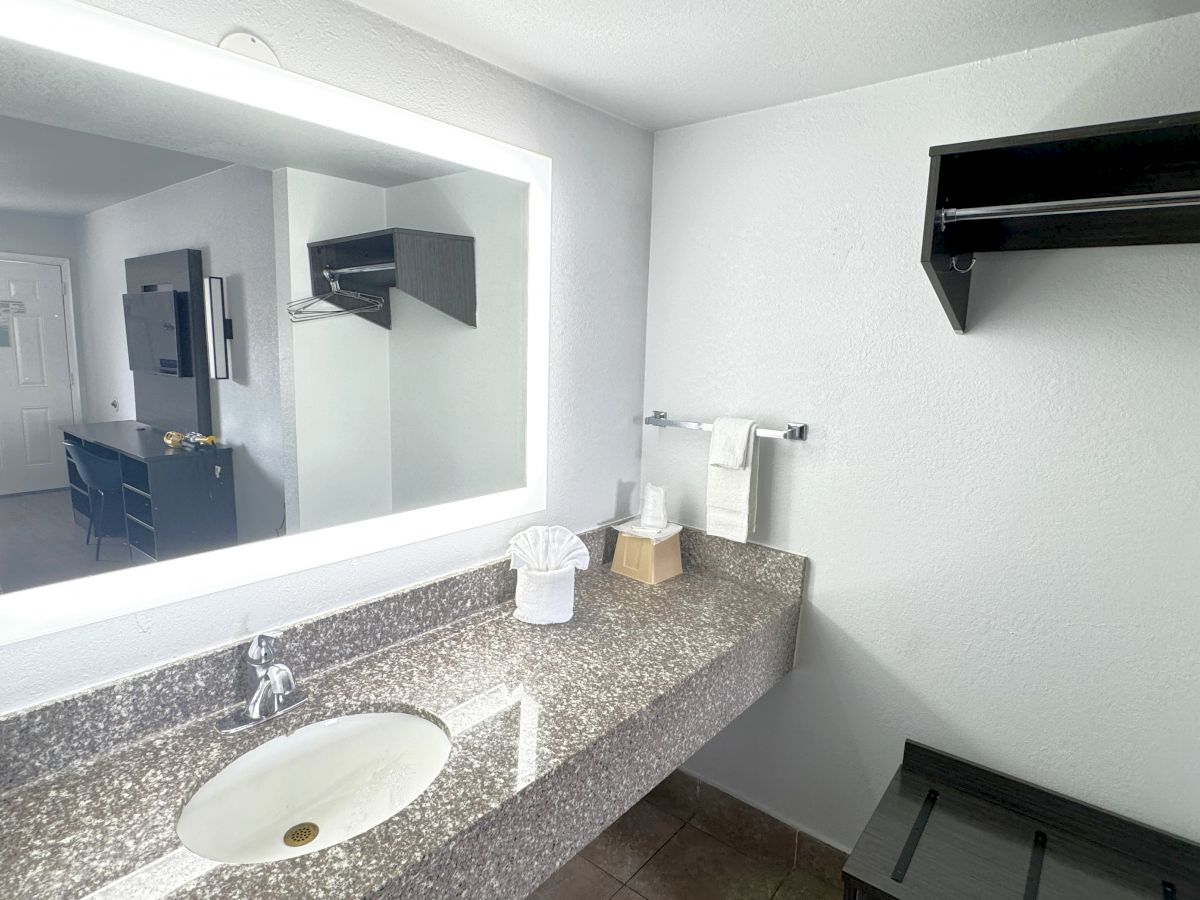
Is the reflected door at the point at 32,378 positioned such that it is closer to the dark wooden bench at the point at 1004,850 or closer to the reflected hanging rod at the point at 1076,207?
the reflected hanging rod at the point at 1076,207

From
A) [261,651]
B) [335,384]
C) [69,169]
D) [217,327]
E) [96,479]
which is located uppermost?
[69,169]

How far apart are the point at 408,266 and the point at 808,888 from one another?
1841 millimetres

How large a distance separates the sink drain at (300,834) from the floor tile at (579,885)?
90cm

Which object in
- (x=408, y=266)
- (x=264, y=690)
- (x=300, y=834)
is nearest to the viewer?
(x=300, y=834)

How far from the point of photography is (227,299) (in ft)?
3.99

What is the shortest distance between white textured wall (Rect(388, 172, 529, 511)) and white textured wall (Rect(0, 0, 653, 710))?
10cm

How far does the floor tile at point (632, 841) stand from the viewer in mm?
1908

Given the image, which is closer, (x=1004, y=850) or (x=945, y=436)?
(x=1004, y=850)

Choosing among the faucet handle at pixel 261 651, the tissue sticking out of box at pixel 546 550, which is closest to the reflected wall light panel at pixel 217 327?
the faucet handle at pixel 261 651

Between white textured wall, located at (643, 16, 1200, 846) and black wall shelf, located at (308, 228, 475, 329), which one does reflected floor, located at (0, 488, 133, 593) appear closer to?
black wall shelf, located at (308, 228, 475, 329)

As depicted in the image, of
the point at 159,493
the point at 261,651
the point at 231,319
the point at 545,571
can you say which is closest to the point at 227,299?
the point at 231,319

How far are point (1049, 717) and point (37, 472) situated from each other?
6.34 ft

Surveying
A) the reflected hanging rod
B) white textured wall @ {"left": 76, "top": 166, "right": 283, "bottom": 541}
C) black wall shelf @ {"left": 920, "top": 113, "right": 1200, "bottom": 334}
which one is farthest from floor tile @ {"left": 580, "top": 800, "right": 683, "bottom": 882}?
the reflected hanging rod

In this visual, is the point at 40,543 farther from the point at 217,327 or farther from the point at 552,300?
the point at 552,300
